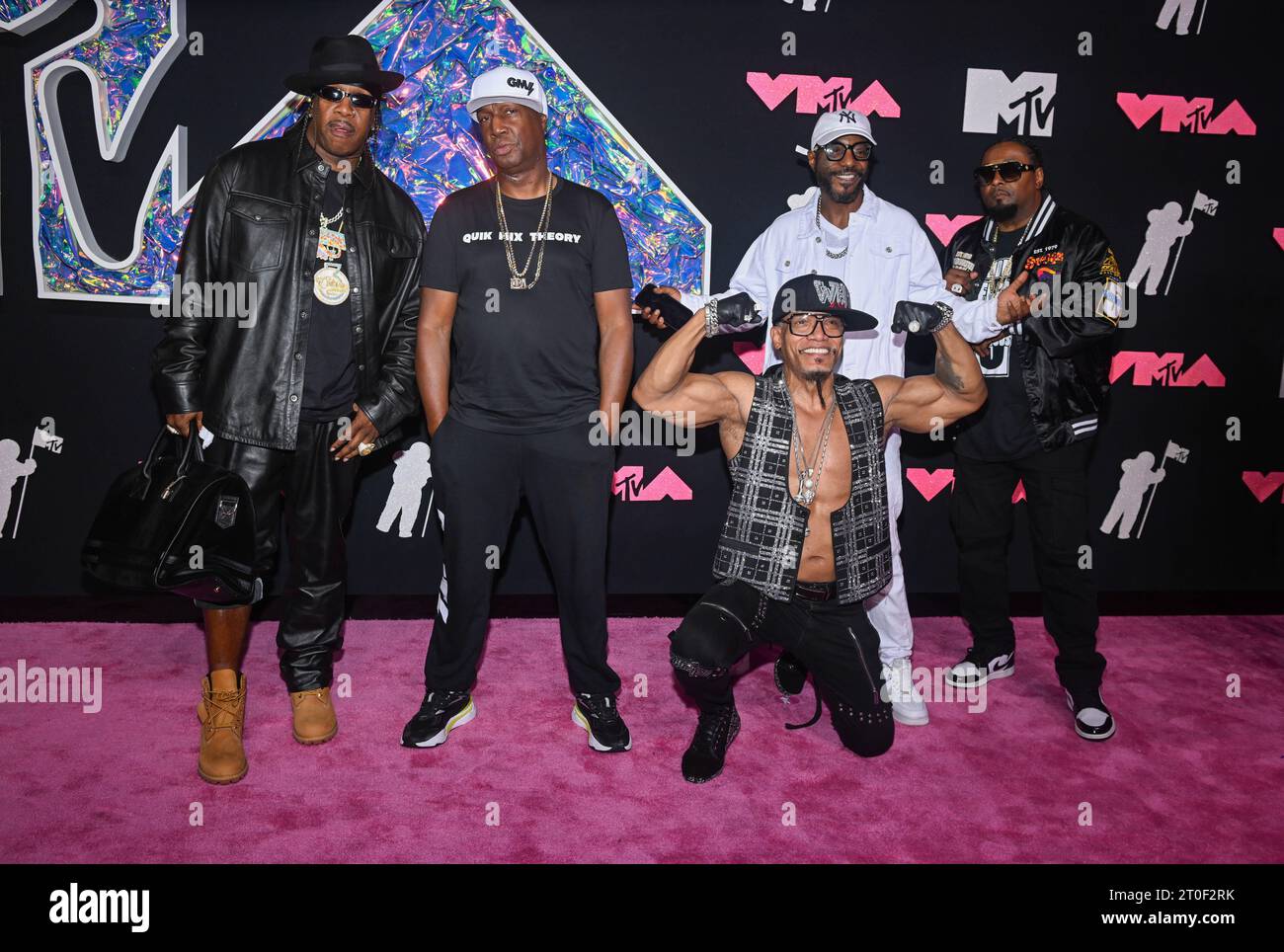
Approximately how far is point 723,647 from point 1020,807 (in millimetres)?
1060

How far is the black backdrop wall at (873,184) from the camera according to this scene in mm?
4262

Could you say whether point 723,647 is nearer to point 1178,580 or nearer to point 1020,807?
point 1020,807

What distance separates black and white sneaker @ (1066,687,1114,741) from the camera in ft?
11.8

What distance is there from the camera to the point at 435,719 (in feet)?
11.1

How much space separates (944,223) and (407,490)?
2.84m

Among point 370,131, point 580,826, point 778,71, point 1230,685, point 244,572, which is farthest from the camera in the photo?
point 778,71

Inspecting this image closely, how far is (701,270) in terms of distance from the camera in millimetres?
4547

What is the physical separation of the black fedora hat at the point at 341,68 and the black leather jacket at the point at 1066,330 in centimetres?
242

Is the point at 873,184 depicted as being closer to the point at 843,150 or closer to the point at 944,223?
the point at 944,223

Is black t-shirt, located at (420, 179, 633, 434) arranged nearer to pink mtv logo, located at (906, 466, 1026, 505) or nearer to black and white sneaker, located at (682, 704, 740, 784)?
black and white sneaker, located at (682, 704, 740, 784)

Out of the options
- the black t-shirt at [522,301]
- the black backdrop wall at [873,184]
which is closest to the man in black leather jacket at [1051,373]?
the black backdrop wall at [873,184]

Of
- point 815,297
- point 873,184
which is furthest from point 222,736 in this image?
point 873,184

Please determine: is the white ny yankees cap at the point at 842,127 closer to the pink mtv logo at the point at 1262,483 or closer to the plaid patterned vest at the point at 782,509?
the plaid patterned vest at the point at 782,509

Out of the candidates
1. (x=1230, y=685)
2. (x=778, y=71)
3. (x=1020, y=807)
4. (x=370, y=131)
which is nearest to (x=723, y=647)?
(x=1020, y=807)
